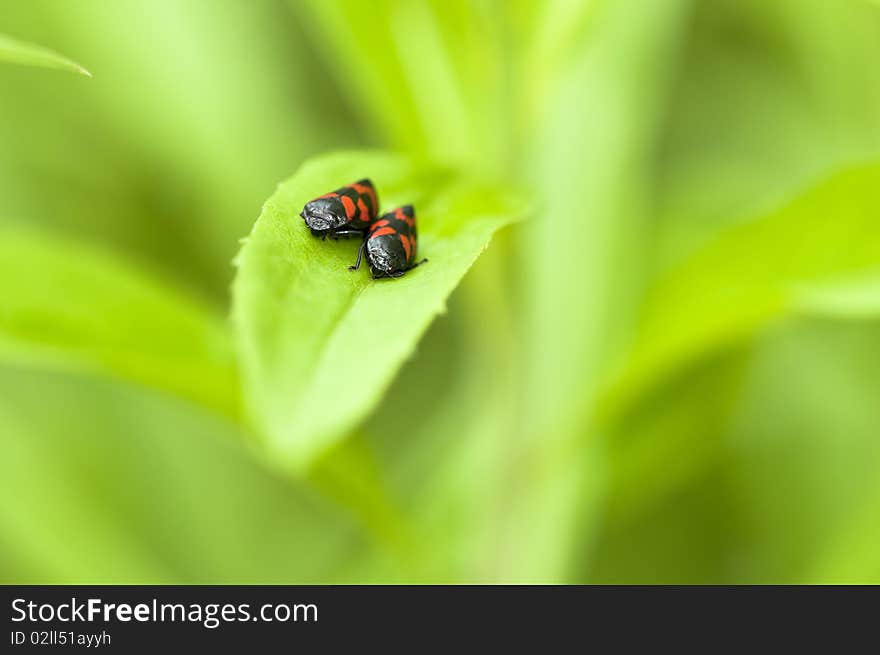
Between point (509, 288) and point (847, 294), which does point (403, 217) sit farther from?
point (847, 294)

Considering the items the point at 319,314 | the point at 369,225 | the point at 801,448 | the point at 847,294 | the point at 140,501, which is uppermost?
the point at 140,501

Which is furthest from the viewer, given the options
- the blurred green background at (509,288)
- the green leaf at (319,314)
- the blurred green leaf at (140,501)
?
the blurred green leaf at (140,501)

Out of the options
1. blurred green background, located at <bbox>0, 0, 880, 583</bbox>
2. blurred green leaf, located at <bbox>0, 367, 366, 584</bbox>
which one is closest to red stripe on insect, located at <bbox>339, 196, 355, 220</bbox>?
blurred green background, located at <bbox>0, 0, 880, 583</bbox>

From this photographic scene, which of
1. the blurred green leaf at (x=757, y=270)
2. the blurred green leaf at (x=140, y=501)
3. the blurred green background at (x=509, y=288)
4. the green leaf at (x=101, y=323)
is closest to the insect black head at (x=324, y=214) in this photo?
the blurred green background at (x=509, y=288)

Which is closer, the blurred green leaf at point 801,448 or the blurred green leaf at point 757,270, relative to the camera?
the blurred green leaf at point 757,270

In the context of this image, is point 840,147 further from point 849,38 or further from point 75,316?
point 75,316

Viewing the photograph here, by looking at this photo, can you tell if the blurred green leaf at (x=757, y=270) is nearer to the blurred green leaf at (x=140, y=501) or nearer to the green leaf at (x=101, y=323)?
the green leaf at (x=101, y=323)

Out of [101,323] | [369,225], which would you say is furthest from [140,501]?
A: [369,225]
